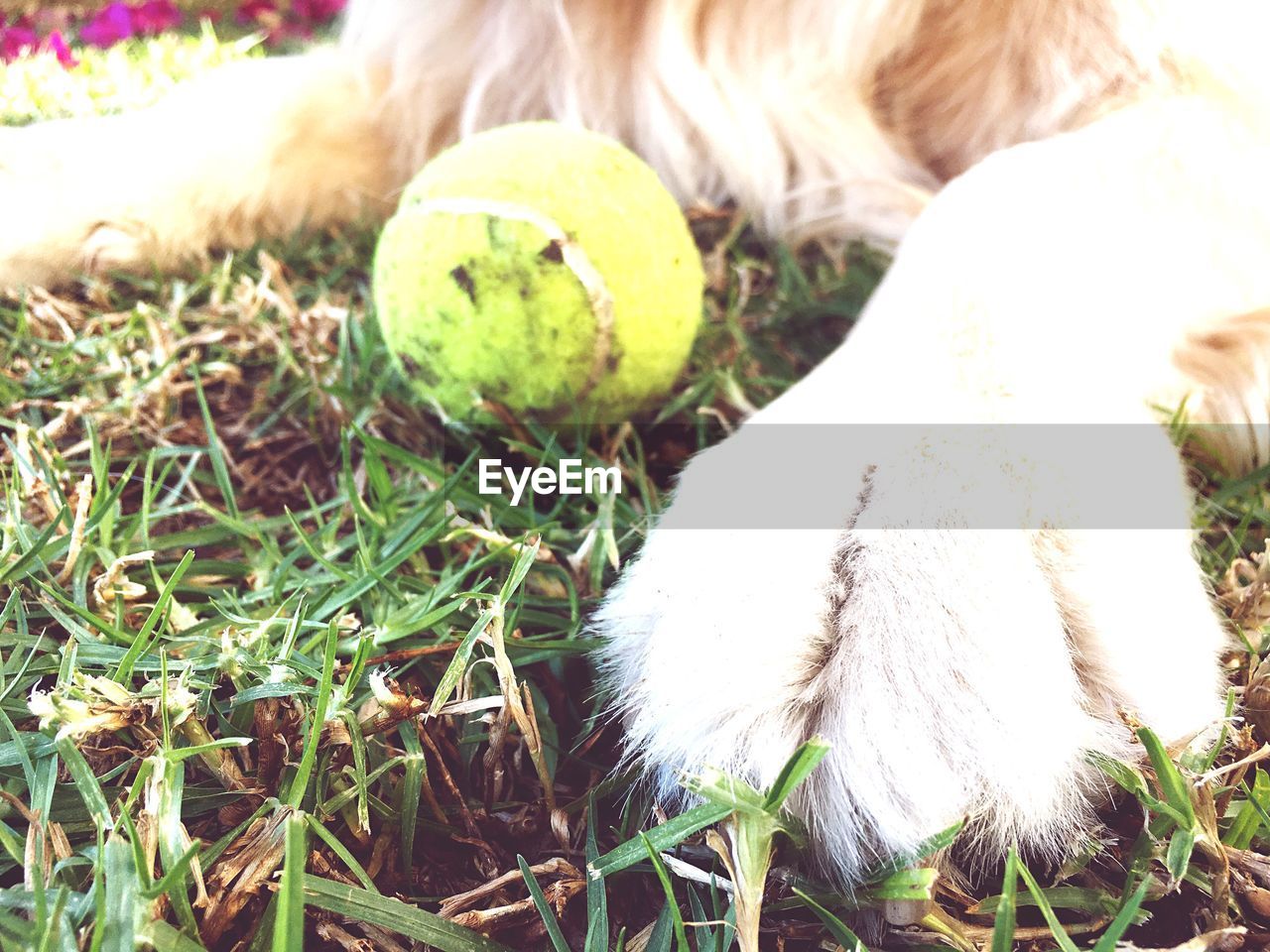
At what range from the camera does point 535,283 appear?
720mm

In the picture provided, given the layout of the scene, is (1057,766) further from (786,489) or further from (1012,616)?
(786,489)

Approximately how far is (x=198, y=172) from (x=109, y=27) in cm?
158

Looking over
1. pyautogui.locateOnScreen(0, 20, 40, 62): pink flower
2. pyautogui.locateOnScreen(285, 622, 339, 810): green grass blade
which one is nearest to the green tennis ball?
pyautogui.locateOnScreen(285, 622, 339, 810): green grass blade

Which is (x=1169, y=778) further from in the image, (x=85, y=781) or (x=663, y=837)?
(x=85, y=781)

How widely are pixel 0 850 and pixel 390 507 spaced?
331 millimetres

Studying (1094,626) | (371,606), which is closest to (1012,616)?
(1094,626)

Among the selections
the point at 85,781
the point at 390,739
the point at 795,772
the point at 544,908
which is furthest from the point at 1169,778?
the point at 85,781

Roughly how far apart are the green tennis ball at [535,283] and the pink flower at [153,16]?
223 cm

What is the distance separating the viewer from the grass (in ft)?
1.39

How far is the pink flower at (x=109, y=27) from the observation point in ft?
7.56

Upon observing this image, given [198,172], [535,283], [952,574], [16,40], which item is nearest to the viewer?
[952,574]

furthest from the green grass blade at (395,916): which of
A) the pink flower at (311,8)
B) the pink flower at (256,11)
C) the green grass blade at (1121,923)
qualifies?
the pink flower at (311,8)

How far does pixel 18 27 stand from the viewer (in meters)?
1.86

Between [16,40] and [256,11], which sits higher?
[16,40]
